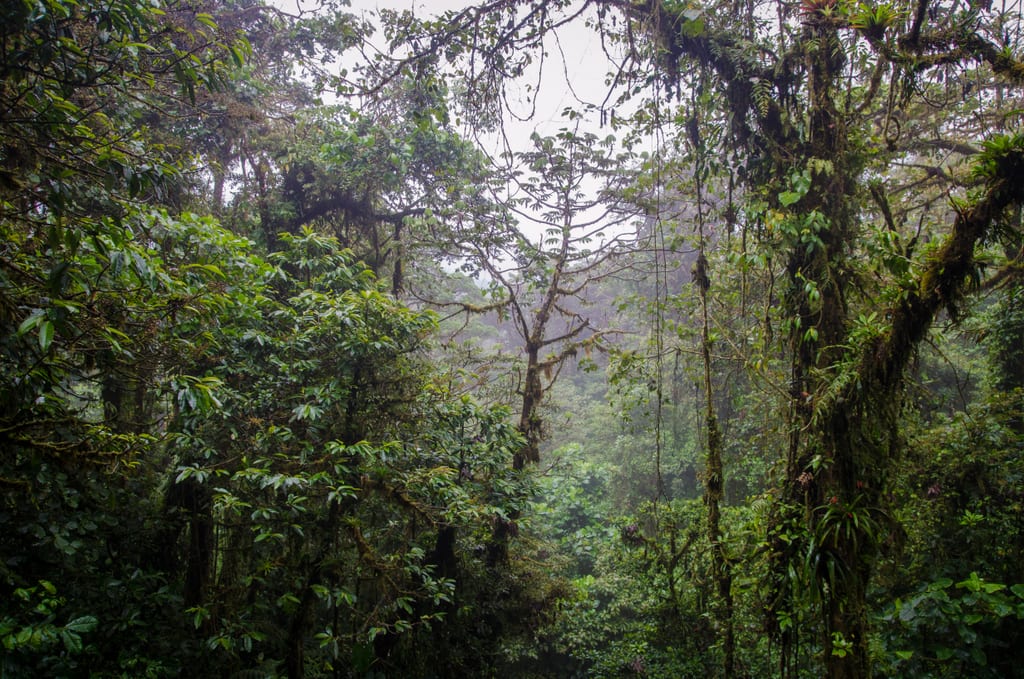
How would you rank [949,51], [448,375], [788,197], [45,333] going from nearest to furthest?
[45,333], [949,51], [788,197], [448,375]

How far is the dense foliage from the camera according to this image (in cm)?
236

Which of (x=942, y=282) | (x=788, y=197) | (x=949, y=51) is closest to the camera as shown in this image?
(x=942, y=282)

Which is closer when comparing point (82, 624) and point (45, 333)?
point (45, 333)

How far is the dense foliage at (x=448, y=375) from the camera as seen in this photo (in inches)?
92.8

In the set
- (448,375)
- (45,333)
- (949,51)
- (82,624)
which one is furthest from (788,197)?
(82,624)

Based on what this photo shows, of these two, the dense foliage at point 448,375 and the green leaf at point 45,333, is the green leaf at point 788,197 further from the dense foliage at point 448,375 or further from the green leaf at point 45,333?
the green leaf at point 45,333

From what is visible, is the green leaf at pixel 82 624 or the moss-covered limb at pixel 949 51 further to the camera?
the moss-covered limb at pixel 949 51

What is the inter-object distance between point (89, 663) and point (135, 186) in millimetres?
3055

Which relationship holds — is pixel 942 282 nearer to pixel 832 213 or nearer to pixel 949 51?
pixel 832 213

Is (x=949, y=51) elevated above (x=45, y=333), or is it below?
above

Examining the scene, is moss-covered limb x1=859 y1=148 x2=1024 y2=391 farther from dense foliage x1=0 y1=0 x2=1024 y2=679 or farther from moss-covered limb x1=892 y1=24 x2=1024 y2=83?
moss-covered limb x1=892 y1=24 x2=1024 y2=83

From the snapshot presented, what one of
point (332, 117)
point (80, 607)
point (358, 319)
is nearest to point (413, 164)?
point (332, 117)

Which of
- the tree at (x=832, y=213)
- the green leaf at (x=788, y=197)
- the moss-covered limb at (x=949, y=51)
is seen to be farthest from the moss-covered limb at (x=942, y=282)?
the moss-covered limb at (x=949, y=51)

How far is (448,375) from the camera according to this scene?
14.9ft
